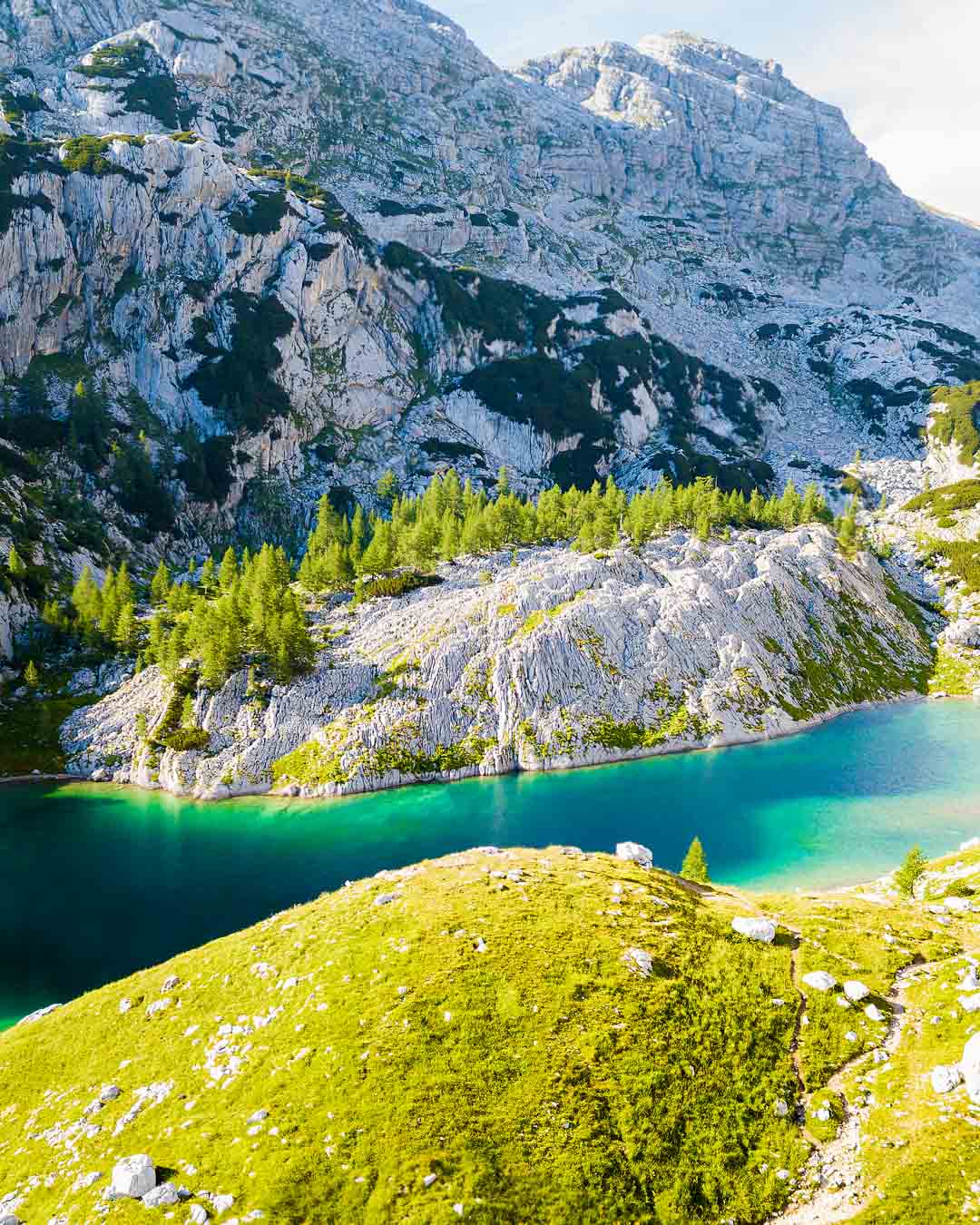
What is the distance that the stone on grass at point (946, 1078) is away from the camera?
1752cm

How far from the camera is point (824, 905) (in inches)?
1192

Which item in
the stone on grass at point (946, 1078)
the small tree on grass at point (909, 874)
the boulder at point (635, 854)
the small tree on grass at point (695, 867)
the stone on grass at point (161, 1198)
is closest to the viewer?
the stone on grass at point (161, 1198)

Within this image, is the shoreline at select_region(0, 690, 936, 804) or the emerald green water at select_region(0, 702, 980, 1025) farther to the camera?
the shoreline at select_region(0, 690, 936, 804)

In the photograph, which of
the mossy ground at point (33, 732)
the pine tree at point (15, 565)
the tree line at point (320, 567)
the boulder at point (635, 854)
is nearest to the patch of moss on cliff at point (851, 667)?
the tree line at point (320, 567)

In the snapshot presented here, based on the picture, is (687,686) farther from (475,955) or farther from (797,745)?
(475,955)

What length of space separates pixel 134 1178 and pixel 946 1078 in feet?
64.7

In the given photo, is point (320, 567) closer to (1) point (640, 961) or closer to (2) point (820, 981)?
(1) point (640, 961)

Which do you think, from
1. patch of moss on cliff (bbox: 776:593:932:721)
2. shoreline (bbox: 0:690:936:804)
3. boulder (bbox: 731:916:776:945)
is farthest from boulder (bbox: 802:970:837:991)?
patch of moss on cliff (bbox: 776:593:932:721)

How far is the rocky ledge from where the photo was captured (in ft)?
227

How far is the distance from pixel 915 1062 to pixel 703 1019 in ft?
17.9

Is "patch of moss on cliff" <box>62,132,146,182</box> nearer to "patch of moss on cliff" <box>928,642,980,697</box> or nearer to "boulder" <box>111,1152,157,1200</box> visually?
"patch of moss on cliff" <box>928,642,980,697</box>

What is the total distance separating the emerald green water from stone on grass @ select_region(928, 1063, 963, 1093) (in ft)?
94.0

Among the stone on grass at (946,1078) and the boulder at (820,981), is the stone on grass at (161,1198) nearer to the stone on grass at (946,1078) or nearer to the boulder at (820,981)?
the stone on grass at (946,1078)

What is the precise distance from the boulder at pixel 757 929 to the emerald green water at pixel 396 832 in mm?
21747
